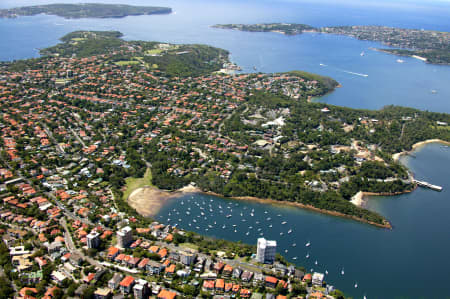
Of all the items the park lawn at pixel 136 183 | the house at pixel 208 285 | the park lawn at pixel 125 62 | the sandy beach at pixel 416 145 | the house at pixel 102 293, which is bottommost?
the house at pixel 102 293

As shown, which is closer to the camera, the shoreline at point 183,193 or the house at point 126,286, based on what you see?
the house at point 126,286

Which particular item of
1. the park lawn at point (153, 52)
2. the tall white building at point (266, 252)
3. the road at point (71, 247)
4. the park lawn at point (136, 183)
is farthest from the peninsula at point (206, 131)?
the tall white building at point (266, 252)

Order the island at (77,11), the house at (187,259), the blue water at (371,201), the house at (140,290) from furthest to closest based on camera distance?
1. the island at (77,11)
2. the blue water at (371,201)
3. the house at (187,259)
4. the house at (140,290)

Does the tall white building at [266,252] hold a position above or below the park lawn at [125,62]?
below

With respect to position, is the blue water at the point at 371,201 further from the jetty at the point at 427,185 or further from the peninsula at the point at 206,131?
the peninsula at the point at 206,131

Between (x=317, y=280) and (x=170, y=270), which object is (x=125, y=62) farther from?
(x=317, y=280)

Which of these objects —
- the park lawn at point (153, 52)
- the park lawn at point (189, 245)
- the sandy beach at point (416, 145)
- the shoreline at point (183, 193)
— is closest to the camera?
the park lawn at point (189, 245)

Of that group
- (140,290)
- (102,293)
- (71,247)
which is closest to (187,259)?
(140,290)

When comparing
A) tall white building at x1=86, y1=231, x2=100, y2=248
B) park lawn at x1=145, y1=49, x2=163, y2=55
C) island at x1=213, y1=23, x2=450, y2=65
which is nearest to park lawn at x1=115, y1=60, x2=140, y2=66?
park lawn at x1=145, y1=49, x2=163, y2=55
